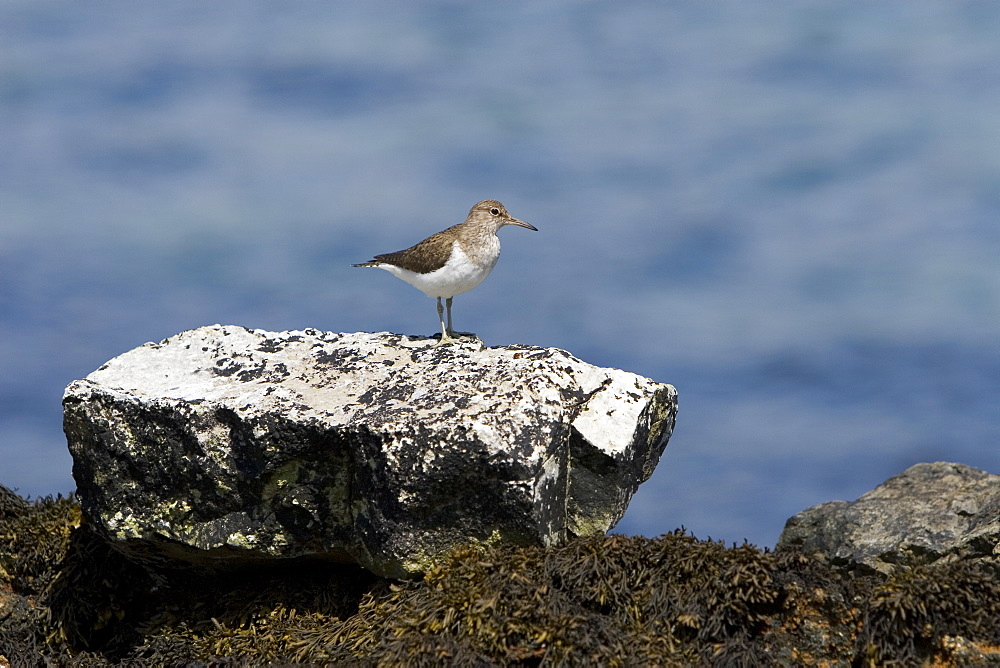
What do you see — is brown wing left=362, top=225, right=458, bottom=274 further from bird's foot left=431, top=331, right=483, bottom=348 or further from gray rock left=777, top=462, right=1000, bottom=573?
gray rock left=777, top=462, right=1000, bottom=573

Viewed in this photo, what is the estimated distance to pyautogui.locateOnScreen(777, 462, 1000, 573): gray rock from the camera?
935 centimetres

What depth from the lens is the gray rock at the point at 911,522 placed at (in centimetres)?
935

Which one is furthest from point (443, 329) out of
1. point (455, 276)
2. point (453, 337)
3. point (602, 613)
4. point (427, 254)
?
point (602, 613)

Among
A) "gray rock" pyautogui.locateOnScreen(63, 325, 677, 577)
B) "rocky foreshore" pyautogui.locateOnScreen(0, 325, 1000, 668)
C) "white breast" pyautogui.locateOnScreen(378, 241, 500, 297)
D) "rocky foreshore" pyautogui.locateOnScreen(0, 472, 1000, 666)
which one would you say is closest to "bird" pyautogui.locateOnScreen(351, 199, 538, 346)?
"white breast" pyautogui.locateOnScreen(378, 241, 500, 297)

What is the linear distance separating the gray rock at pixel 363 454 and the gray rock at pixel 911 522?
1978mm

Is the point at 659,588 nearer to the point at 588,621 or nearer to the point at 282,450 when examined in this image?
the point at 588,621

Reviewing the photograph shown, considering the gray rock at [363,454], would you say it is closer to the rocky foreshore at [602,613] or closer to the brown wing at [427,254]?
the rocky foreshore at [602,613]

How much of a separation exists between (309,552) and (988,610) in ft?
17.2

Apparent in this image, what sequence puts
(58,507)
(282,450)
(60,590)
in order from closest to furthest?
(282,450) → (60,590) → (58,507)

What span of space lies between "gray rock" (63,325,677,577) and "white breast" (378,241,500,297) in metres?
1.41

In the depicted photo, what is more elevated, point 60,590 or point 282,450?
point 282,450

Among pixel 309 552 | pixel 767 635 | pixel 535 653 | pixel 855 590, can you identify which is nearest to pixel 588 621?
pixel 535 653

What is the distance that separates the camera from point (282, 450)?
8633 mm

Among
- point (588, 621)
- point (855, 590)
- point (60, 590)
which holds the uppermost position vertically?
point (855, 590)
